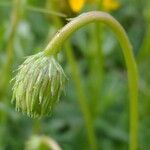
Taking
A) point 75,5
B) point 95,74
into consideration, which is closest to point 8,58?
point 75,5

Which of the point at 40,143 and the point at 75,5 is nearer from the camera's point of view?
the point at 40,143

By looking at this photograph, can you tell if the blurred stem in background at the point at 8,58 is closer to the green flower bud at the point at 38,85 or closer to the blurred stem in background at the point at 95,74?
the blurred stem in background at the point at 95,74

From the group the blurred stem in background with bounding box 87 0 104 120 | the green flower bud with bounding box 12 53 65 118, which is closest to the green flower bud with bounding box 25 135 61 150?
the blurred stem in background with bounding box 87 0 104 120

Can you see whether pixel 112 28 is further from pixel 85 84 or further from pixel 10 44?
pixel 85 84

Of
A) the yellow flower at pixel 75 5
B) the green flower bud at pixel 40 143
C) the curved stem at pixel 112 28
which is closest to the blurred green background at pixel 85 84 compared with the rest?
the yellow flower at pixel 75 5

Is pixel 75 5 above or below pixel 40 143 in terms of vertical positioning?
above

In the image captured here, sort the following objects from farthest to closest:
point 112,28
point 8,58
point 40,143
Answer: point 8,58 → point 40,143 → point 112,28

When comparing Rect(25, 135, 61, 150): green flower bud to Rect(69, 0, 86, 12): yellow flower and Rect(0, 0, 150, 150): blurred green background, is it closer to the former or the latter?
Rect(0, 0, 150, 150): blurred green background
